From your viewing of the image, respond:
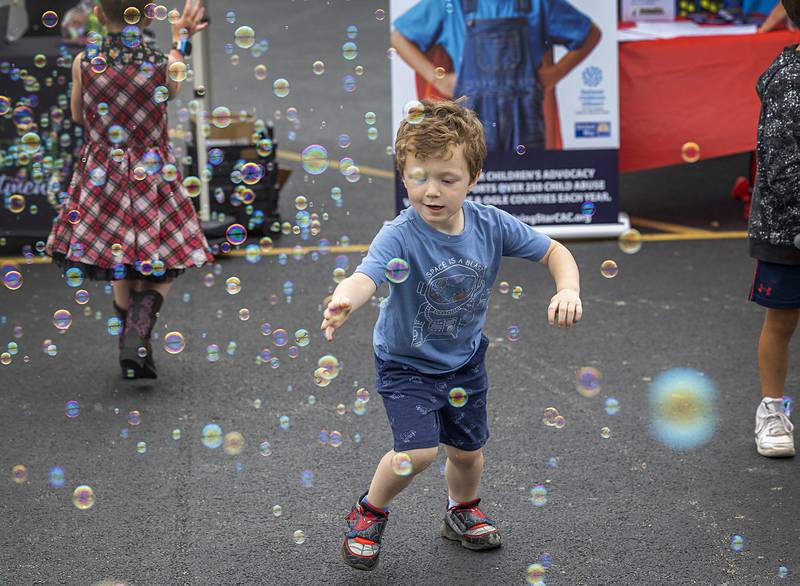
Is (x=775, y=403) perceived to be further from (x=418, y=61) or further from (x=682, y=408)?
(x=418, y=61)

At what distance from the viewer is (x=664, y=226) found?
7.90m

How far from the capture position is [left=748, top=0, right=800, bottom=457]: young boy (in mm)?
3934

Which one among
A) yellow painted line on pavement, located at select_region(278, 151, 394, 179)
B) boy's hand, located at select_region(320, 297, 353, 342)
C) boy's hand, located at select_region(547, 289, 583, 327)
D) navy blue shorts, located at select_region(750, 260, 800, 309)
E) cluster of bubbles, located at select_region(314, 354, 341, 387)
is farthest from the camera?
yellow painted line on pavement, located at select_region(278, 151, 394, 179)

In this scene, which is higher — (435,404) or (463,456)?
(435,404)

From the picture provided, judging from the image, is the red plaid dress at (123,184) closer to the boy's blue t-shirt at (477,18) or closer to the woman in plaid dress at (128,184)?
the woman in plaid dress at (128,184)

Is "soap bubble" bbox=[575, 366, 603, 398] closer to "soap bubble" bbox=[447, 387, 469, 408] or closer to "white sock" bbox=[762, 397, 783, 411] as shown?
"white sock" bbox=[762, 397, 783, 411]

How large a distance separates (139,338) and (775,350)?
2526 millimetres

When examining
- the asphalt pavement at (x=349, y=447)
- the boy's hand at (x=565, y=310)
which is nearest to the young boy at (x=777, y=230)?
the asphalt pavement at (x=349, y=447)

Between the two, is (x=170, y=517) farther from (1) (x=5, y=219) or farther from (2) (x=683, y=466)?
(1) (x=5, y=219)

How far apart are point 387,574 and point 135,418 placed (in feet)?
5.13

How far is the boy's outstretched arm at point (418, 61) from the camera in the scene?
291 inches

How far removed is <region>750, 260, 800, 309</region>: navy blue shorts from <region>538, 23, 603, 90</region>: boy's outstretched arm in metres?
3.57

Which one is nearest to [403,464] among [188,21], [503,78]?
[188,21]

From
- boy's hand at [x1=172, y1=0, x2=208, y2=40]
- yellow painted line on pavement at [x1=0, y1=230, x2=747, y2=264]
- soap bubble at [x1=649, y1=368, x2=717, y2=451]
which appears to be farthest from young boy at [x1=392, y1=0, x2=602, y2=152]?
soap bubble at [x1=649, y1=368, x2=717, y2=451]
